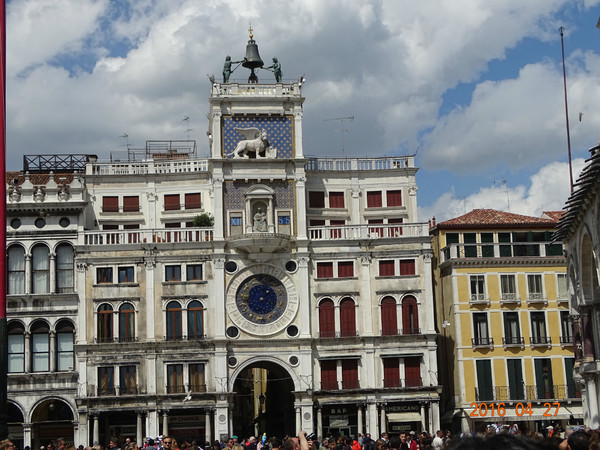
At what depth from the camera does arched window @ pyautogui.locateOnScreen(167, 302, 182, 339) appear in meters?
57.5

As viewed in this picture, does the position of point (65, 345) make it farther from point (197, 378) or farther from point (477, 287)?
point (477, 287)

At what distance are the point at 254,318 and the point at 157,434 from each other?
8.68 meters

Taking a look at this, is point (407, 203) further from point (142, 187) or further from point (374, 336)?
point (142, 187)

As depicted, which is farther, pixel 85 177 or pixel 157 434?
pixel 85 177

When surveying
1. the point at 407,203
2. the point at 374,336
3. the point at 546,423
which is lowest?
the point at 546,423

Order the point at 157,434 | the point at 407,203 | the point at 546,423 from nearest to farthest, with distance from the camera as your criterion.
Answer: the point at 157,434 < the point at 546,423 < the point at 407,203

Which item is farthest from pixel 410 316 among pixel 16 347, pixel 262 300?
pixel 16 347

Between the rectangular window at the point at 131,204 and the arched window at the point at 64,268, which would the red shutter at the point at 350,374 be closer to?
the rectangular window at the point at 131,204

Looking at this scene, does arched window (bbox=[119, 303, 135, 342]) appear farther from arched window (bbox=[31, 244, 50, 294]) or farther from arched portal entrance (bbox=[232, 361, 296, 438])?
arched portal entrance (bbox=[232, 361, 296, 438])

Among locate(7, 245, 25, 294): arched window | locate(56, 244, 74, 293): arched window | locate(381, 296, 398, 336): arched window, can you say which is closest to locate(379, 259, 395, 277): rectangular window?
locate(381, 296, 398, 336): arched window

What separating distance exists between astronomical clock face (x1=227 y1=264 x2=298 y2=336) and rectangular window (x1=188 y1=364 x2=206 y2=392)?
340 centimetres

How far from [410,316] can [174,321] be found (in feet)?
45.9

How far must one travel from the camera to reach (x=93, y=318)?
5712 centimetres

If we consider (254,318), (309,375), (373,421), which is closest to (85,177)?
(254,318)
